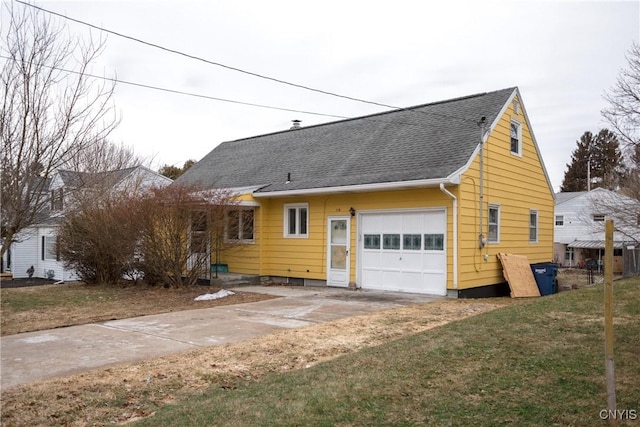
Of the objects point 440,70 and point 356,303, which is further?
point 440,70

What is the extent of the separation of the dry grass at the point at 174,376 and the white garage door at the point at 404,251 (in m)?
4.18

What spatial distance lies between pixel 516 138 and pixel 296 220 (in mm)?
7274

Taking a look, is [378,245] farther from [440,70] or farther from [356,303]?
[440,70]

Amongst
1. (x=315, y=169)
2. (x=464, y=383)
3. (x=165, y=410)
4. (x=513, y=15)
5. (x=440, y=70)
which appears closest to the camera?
(x=165, y=410)

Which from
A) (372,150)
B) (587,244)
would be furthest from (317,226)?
(587,244)

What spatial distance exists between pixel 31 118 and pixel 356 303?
24.5 feet

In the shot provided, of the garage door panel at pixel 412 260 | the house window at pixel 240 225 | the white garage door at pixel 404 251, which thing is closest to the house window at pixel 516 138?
the white garage door at pixel 404 251

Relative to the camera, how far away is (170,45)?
996cm

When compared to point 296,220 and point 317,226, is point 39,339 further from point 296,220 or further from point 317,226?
point 296,220

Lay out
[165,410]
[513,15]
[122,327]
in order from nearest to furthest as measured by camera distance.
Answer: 1. [165,410]
2. [122,327]
3. [513,15]

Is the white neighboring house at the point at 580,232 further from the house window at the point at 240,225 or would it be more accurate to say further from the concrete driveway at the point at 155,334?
the concrete driveway at the point at 155,334

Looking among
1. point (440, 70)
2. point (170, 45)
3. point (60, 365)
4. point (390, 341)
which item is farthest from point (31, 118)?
point (440, 70)

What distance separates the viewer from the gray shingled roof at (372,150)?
42.8ft

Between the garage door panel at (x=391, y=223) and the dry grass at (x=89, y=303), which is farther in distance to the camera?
the garage door panel at (x=391, y=223)
